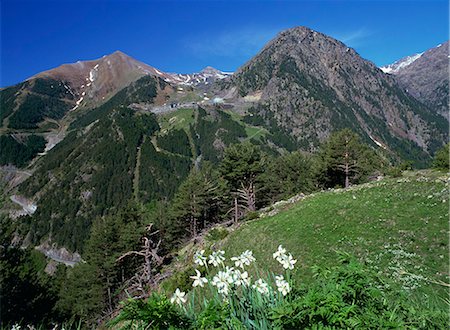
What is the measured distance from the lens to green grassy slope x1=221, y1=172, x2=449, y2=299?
14.7 m

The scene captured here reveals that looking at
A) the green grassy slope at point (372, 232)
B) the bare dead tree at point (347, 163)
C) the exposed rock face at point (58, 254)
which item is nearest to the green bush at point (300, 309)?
the green grassy slope at point (372, 232)

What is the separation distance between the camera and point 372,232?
18188 millimetres

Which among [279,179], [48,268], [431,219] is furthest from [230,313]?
[48,268]

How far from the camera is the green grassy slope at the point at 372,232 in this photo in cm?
1472

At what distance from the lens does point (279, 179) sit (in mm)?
73438

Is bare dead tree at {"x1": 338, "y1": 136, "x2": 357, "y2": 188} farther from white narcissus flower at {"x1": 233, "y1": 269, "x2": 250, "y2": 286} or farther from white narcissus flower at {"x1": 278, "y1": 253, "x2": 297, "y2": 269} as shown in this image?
white narcissus flower at {"x1": 233, "y1": 269, "x2": 250, "y2": 286}

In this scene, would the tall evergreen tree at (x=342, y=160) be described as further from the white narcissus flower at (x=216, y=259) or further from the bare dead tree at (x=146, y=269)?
the white narcissus flower at (x=216, y=259)

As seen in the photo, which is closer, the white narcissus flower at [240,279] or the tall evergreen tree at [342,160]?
the white narcissus flower at [240,279]

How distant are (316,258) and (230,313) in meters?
15.1

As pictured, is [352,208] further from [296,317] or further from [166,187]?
[166,187]

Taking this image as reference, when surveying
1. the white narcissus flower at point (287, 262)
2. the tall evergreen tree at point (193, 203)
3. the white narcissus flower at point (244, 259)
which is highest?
→ the white narcissus flower at point (244, 259)

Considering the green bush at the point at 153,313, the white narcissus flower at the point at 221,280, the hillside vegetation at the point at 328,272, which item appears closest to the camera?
the green bush at the point at 153,313

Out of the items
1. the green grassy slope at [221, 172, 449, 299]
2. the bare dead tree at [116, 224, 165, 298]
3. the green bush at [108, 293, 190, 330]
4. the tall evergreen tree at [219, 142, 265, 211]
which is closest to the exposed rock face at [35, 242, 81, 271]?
the tall evergreen tree at [219, 142, 265, 211]

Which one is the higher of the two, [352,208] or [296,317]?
[296,317]
